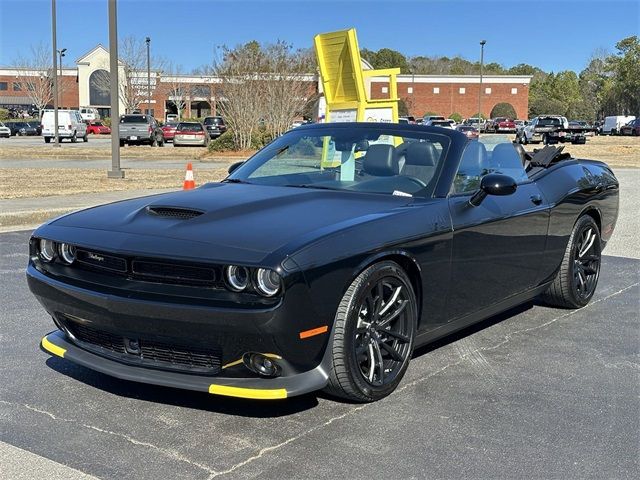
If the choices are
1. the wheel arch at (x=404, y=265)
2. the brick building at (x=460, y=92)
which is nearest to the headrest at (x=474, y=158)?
the wheel arch at (x=404, y=265)

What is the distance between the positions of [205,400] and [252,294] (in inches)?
35.8

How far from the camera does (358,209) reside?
4.13 metres

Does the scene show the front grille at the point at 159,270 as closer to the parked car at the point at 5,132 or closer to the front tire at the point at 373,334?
the front tire at the point at 373,334

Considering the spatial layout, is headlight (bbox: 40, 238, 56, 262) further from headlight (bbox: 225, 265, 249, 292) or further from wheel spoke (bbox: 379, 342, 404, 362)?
wheel spoke (bbox: 379, 342, 404, 362)

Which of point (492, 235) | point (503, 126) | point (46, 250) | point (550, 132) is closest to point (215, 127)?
point (550, 132)

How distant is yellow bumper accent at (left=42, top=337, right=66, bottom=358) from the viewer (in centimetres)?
396

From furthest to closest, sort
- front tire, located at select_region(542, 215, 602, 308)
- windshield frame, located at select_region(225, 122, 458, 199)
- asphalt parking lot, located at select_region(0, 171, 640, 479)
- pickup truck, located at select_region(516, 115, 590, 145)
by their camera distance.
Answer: pickup truck, located at select_region(516, 115, 590, 145) < front tire, located at select_region(542, 215, 602, 308) < windshield frame, located at select_region(225, 122, 458, 199) < asphalt parking lot, located at select_region(0, 171, 640, 479)

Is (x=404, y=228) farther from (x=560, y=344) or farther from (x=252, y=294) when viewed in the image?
(x=560, y=344)

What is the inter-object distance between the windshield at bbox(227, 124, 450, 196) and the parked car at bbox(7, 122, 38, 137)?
2416 inches

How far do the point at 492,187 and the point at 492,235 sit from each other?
0.37 m

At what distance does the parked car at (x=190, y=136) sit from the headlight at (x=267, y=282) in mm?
37248

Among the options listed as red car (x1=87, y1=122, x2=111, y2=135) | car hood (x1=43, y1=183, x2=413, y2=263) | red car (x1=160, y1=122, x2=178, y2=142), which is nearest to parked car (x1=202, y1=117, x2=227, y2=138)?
red car (x1=160, y1=122, x2=178, y2=142)

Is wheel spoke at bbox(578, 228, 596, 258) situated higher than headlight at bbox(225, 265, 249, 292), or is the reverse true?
headlight at bbox(225, 265, 249, 292)

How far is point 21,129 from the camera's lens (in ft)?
202
